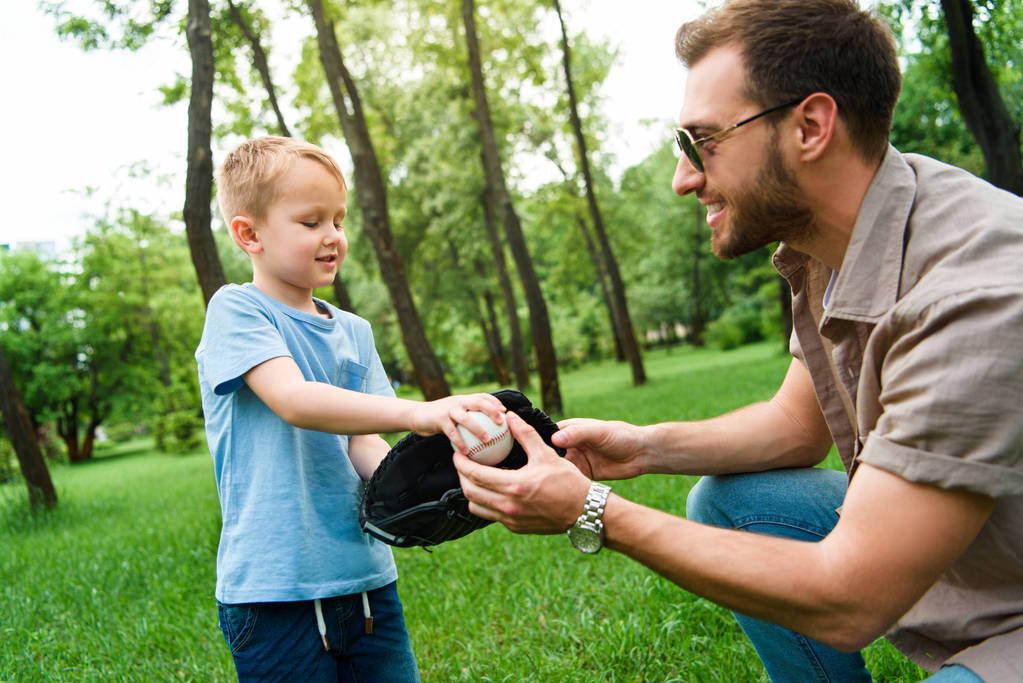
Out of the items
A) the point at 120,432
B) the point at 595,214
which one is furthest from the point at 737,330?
the point at 120,432

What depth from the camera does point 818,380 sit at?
2129mm

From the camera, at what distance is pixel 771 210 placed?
75.0 inches

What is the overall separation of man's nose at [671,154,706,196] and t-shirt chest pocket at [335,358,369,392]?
3.57 ft

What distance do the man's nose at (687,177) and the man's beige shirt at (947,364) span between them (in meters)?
0.47

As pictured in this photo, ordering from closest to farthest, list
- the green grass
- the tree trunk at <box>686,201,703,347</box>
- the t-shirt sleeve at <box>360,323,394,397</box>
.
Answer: the t-shirt sleeve at <box>360,323,394,397</box>
the green grass
the tree trunk at <box>686,201,703,347</box>

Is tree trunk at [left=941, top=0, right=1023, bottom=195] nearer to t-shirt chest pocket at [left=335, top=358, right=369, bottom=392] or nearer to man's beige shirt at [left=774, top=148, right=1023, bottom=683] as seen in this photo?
man's beige shirt at [left=774, top=148, right=1023, bottom=683]

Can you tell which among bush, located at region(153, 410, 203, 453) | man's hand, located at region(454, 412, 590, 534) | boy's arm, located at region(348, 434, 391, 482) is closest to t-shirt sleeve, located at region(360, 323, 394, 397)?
boy's arm, located at region(348, 434, 391, 482)

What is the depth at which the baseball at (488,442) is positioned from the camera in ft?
5.99

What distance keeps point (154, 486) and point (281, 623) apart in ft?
41.9

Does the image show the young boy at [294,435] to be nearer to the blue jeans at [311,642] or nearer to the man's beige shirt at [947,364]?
the blue jeans at [311,642]

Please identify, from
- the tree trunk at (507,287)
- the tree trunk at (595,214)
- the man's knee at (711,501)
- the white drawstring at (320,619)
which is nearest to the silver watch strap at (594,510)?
the man's knee at (711,501)

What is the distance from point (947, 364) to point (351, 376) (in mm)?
1592

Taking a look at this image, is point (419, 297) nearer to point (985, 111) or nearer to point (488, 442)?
point (985, 111)

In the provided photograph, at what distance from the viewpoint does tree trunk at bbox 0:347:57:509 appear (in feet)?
28.4
